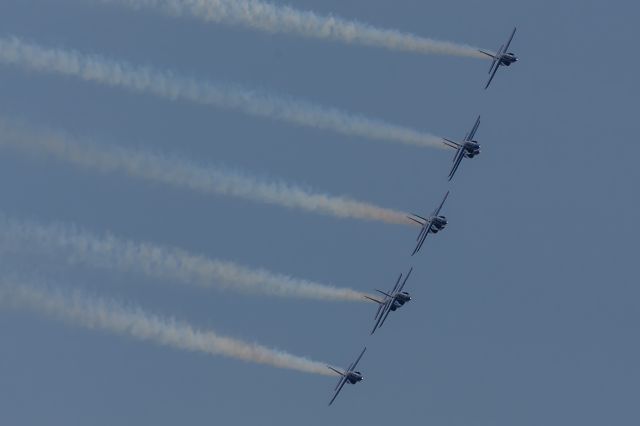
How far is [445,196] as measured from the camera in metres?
67.7

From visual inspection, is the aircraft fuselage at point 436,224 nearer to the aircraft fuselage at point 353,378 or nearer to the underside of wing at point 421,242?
the underside of wing at point 421,242

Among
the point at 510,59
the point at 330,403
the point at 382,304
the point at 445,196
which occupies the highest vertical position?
the point at 510,59

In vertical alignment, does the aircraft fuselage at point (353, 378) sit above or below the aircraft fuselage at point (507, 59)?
below

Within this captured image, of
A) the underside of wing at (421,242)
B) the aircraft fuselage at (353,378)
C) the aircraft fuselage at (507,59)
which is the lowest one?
the aircraft fuselage at (353,378)

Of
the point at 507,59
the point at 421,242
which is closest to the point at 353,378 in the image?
the point at 421,242

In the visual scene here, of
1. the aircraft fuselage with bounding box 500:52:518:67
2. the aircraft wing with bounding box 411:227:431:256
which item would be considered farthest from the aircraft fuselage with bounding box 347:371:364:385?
the aircraft fuselage with bounding box 500:52:518:67

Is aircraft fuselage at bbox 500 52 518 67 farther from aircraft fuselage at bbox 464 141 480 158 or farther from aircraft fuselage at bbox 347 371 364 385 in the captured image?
aircraft fuselage at bbox 347 371 364 385

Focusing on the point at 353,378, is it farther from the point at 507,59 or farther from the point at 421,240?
the point at 507,59

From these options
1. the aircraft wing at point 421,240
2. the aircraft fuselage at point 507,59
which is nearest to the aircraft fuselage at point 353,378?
the aircraft wing at point 421,240

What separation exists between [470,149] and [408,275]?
761 cm

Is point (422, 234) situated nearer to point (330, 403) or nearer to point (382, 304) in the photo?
point (382, 304)

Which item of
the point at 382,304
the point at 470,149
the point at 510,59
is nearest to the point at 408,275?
the point at 382,304

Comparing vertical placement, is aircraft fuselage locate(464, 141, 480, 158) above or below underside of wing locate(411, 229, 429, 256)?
above

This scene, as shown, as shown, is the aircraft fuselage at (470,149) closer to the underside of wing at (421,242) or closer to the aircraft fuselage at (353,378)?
the underside of wing at (421,242)
